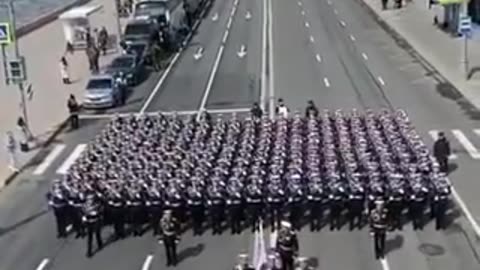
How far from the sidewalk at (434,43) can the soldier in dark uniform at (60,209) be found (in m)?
20.9

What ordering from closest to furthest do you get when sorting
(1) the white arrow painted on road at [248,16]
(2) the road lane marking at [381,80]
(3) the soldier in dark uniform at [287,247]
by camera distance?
(3) the soldier in dark uniform at [287,247], (2) the road lane marking at [381,80], (1) the white arrow painted on road at [248,16]

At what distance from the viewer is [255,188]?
28.4 m

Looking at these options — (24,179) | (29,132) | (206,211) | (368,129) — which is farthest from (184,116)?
(206,211)

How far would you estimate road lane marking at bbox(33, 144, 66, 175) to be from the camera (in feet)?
121

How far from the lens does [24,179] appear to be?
1419 inches

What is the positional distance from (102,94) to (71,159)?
9321 millimetres

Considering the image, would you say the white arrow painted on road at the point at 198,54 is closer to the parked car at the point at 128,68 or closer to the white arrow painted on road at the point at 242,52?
the white arrow painted on road at the point at 242,52

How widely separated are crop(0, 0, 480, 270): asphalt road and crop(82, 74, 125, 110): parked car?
3.22ft

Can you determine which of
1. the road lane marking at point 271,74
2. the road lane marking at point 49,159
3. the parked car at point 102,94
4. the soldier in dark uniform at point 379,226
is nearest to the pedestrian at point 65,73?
the parked car at point 102,94

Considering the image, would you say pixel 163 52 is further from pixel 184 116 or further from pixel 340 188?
pixel 340 188

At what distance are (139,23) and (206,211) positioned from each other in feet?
111

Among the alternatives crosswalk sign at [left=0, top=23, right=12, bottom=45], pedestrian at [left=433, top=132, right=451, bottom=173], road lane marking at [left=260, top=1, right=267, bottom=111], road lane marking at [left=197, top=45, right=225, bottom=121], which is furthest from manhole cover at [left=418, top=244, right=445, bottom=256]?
crosswalk sign at [left=0, top=23, right=12, bottom=45]

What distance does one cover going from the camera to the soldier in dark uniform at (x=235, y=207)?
2830cm

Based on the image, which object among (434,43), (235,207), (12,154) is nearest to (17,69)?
(12,154)
